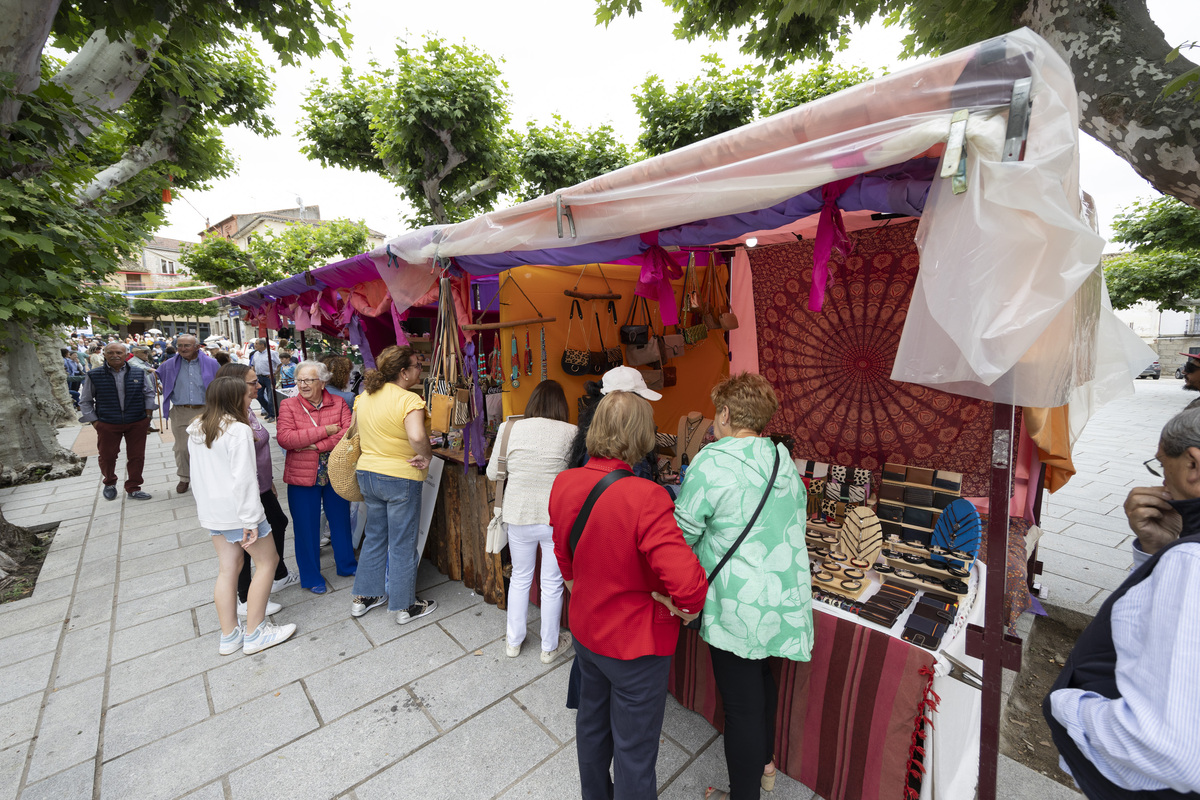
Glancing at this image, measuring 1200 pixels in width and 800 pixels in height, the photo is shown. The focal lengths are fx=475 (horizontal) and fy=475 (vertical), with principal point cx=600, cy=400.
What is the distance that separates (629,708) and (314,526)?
2.86 m

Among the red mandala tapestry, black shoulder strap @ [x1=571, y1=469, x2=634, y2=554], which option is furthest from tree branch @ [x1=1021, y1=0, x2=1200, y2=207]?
black shoulder strap @ [x1=571, y1=469, x2=634, y2=554]

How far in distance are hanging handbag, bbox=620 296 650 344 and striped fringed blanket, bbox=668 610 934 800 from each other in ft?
9.82

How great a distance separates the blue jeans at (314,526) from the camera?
335 centimetres

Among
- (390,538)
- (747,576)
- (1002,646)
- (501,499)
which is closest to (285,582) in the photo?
(390,538)

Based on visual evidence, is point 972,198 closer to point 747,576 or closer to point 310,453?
point 747,576

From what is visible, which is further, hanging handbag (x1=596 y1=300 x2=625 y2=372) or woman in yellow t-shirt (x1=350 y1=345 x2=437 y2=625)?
hanging handbag (x1=596 y1=300 x2=625 y2=372)

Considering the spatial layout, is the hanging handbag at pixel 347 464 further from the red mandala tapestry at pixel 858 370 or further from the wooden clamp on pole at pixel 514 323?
the red mandala tapestry at pixel 858 370

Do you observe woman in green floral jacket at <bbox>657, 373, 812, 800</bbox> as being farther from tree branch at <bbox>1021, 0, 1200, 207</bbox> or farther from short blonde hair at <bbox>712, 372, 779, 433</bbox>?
tree branch at <bbox>1021, 0, 1200, 207</bbox>

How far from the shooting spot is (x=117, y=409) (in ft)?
17.9

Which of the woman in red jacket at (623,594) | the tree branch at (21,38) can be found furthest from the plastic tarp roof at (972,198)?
the tree branch at (21,38)

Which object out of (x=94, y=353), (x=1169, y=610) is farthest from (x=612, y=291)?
(x=94, y=353)

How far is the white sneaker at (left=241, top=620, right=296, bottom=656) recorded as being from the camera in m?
2.85

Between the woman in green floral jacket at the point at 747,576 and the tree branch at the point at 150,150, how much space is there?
9.46m

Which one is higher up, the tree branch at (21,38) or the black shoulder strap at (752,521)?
the tree branch at (21,38)
